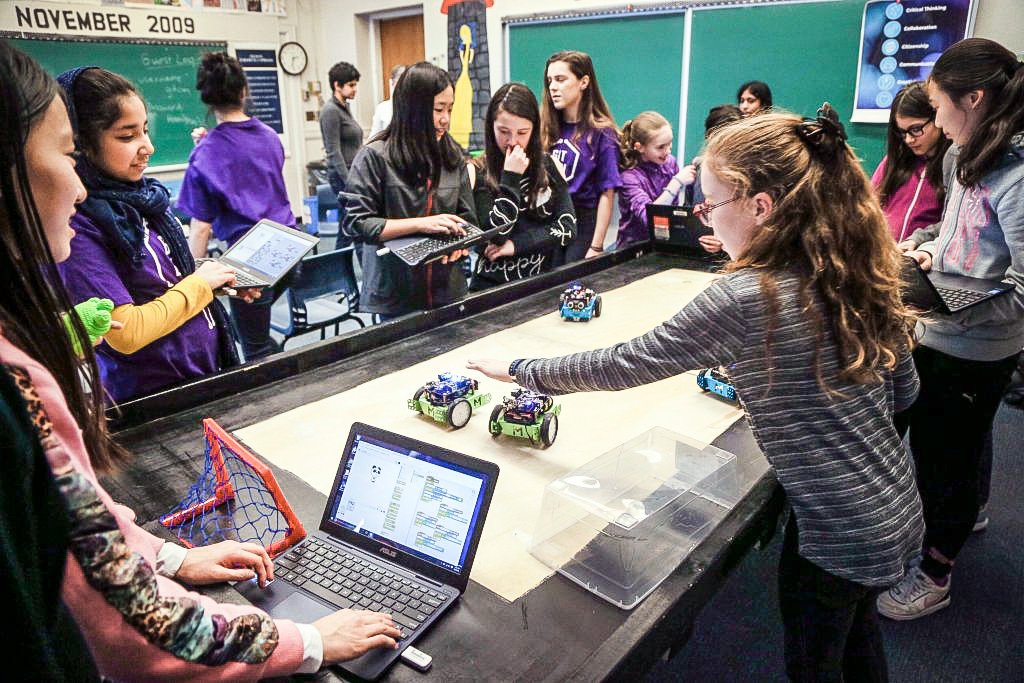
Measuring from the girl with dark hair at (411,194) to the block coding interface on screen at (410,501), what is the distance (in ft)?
3.34

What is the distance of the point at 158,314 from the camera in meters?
1.42

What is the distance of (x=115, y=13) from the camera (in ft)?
17.3

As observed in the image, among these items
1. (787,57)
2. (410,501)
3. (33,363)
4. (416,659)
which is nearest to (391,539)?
(410,501)

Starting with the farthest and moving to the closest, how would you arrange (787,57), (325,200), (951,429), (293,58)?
(293,58) → (325,200) → (787,57) → (951,429)

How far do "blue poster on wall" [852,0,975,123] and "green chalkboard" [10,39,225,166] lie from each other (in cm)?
485

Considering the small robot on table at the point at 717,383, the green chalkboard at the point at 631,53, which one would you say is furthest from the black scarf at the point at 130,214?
the green chalkboard at the point at 631,53

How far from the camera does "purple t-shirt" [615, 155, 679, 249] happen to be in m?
2.93

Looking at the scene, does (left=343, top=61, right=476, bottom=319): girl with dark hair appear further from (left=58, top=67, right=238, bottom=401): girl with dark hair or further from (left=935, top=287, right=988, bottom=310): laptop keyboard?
(left=935, top=287, right=988, bottom=310): laptop keyboard

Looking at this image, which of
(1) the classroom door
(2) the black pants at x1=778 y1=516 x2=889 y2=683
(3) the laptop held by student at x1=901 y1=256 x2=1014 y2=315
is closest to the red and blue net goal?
(2) the black pants at x1=778 y1=516 x2=889 y2=683

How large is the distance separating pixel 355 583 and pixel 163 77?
5.93m

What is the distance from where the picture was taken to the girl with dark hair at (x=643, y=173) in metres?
2.99

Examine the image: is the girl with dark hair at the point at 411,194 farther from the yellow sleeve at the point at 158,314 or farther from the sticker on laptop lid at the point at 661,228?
the sticker on laptop lid at the point at 661,228

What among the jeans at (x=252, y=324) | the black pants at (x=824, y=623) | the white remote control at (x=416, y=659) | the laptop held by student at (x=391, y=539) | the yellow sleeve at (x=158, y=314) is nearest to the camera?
the white remote control at (x=416, y=659)

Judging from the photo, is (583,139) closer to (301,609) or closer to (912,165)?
(912,165)
